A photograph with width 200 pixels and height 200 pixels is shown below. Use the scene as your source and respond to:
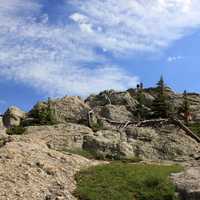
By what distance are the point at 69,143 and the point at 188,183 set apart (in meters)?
10.8

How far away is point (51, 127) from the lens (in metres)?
41.1

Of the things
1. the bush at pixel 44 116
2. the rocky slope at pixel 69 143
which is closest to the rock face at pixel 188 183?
the rocky slope at pixel 69 143

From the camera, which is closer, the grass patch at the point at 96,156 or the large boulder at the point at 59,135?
the grass patch at the point at 96,156

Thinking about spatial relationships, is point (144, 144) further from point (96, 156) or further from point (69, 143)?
point (69, 143)

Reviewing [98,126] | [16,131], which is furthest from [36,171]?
[98,126]

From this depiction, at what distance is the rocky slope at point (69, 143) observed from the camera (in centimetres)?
2756

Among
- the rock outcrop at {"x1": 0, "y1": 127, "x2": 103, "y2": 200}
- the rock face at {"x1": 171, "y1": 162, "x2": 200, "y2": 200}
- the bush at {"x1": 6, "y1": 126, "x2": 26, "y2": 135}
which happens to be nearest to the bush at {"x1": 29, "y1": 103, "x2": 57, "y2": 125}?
the bush at {"x1": 6, "y1": 126, "x2": 26, "y2": 135}

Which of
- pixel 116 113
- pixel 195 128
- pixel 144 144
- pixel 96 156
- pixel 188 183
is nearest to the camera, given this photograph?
pixel 188 183

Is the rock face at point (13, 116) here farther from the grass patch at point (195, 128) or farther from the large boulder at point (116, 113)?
the grass patch at point (195, 128)

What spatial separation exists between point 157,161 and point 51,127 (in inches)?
353

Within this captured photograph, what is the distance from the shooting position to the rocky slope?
27562 millimetres

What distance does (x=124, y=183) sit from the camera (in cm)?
2877

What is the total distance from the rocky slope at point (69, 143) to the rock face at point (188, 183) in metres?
0.11

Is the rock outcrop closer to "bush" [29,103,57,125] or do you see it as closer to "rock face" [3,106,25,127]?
"bush" [29,103,57,125]
